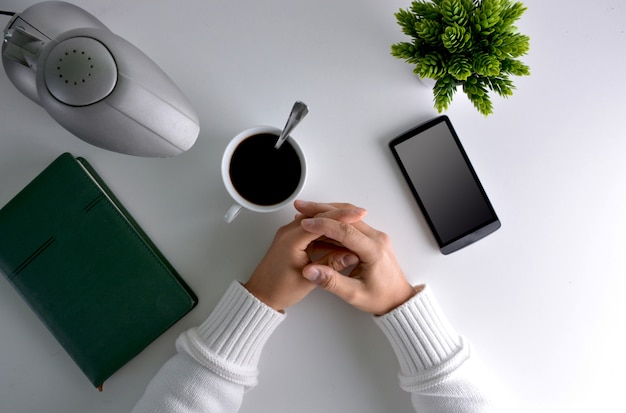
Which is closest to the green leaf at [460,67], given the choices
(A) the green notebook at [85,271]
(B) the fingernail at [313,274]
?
(B) the fingernail at [313,274]

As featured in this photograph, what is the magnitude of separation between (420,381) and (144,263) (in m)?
0.46

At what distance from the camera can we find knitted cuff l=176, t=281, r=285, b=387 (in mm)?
618

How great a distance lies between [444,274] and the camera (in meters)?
0.68

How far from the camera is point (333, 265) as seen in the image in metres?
0.64

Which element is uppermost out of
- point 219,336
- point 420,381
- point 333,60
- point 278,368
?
point 333,60

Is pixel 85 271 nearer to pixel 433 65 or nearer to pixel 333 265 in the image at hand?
pixel 333 265

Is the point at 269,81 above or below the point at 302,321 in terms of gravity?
above

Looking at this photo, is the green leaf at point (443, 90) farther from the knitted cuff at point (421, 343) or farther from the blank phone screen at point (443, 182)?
Answer: the knitted cuff at point (421, 343)

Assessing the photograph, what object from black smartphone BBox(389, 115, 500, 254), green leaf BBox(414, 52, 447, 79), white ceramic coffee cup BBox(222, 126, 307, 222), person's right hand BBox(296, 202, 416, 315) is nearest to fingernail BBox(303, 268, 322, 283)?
person's right hand BBox(296, 202, 416, 315)

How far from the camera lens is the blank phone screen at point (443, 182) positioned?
2.20ft

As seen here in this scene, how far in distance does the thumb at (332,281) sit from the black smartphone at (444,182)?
17cm

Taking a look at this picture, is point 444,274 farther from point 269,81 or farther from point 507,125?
point 269,81

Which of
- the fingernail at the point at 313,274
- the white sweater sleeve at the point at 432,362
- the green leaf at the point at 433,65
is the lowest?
the white sweater sleeve at the point at 432,362

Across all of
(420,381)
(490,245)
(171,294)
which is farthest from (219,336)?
(490,245)
